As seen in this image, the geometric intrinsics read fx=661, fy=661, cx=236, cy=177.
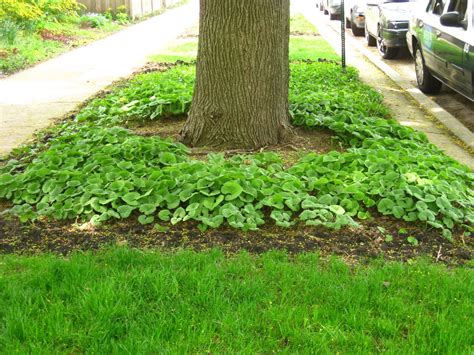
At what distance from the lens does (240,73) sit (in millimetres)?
6418

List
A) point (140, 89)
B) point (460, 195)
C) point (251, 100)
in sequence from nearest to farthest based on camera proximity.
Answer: point (460, 195), point (251, 100), point (140, 89)

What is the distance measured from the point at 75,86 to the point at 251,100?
637 cm

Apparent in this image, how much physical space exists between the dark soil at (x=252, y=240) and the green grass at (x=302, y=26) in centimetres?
1727

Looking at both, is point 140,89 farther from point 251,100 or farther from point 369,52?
point 369,52

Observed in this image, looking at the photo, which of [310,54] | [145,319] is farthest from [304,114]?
[310,54]

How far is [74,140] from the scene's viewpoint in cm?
691

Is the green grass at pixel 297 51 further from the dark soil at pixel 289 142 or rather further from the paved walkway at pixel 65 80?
the dark soil at pixel 289 142

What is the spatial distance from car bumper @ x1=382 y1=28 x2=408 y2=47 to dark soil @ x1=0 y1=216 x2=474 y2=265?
10.0 metres

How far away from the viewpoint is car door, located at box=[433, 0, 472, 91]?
8695 mm

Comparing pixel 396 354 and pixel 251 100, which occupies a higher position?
pixel 251 100

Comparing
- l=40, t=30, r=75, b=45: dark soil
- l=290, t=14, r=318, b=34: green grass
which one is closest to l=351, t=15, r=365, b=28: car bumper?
l=290, t=14, r=318, b=34: green grass

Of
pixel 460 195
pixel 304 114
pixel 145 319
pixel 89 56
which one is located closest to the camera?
pixel 145 319

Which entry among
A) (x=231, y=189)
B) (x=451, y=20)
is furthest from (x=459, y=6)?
(x=231, y=189)

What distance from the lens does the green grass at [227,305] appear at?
337 cm
